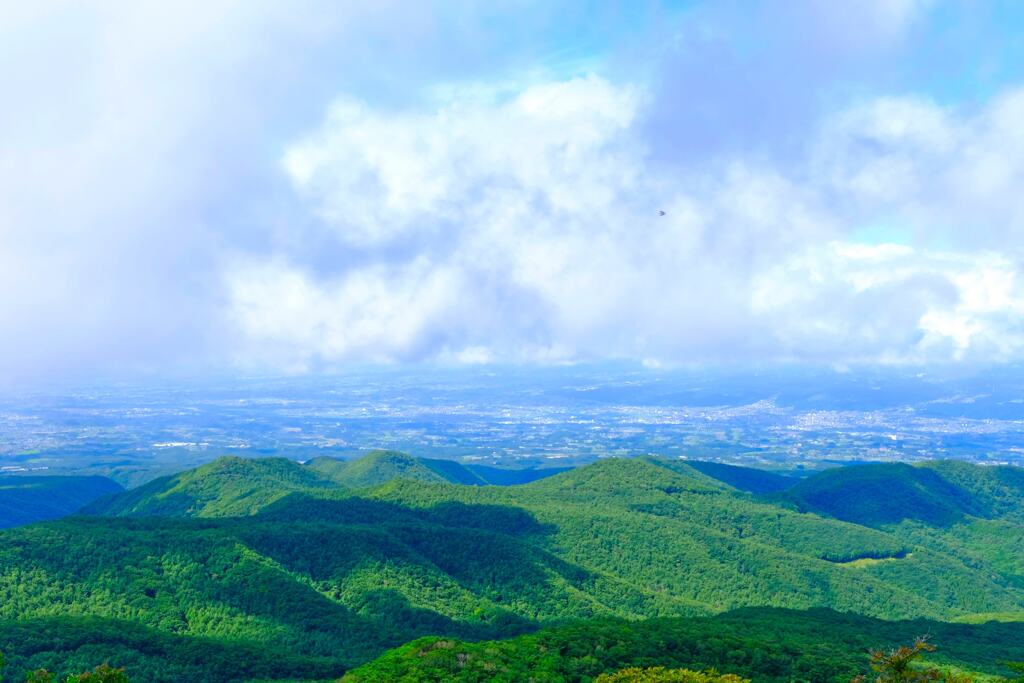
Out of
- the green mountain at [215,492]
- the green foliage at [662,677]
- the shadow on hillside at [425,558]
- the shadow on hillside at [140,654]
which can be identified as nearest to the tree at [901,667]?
the green foliage at [662,677]

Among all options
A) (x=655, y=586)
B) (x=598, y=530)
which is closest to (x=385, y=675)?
(x=655, y=586)

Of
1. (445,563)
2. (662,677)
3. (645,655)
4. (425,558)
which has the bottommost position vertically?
(445,563)

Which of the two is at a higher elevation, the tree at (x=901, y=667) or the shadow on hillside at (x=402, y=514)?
the tree at (x=901, y=667)

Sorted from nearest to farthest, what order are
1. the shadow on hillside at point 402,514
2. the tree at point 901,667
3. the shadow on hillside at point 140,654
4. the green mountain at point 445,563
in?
the tree at point 901,667 → the shadow on hillside at point 140,654 → the green mountain at point 445,563 → the shadow on hillside at point 402,514

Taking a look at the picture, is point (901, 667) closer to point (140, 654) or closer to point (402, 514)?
point (140, 654)

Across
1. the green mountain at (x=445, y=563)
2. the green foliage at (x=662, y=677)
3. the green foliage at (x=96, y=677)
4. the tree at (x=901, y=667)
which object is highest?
the tree at (x=901, y=667)

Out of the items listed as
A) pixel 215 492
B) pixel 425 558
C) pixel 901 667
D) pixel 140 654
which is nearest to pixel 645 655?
pixel 901 667

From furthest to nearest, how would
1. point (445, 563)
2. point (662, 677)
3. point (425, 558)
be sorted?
point (445, 563), point (425, 558), point (662, 677)

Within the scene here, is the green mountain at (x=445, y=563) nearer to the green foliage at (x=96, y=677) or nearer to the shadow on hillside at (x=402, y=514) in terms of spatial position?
the shadow on hillside at (x=402, y=514)

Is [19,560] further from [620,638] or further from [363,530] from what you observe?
[620,638]
